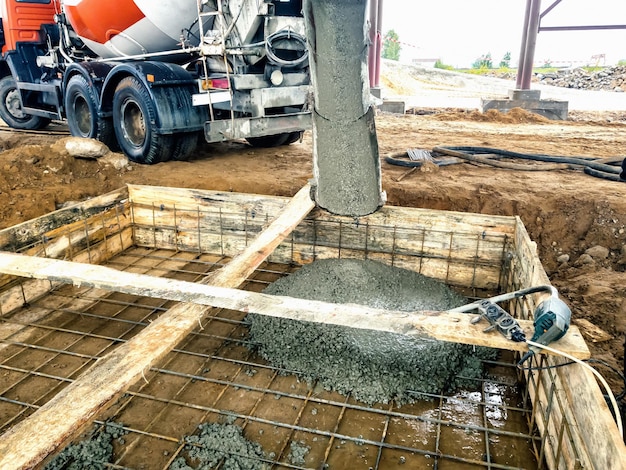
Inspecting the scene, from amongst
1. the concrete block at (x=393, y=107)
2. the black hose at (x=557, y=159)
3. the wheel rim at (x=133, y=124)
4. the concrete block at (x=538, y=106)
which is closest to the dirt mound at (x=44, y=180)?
the wheel rim at (x=133, y=124)

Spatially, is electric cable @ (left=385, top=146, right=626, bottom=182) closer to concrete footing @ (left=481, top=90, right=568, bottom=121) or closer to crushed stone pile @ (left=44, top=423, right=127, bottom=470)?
crushed stone pile @ (left=44, top=423, right=127, bottom=470)

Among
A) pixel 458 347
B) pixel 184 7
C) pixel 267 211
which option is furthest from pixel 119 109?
pixel 458 347

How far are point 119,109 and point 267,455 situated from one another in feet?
15.8

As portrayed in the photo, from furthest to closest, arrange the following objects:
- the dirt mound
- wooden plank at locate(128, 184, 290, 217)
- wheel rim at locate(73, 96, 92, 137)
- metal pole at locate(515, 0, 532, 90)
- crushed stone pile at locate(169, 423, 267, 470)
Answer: metal pole at locate(515, 0, 532, 90), wheel rim at locate(73, 96, 92, 137), the dirt mound, wooden plank at locate(128, 184, 290, 217), crushed stone pile at locate(169, 423, 267, 470)

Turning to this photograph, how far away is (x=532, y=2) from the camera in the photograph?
971 cm

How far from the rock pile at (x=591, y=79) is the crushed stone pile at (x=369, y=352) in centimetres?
1824

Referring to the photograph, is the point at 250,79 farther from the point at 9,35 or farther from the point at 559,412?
the point at 9,35

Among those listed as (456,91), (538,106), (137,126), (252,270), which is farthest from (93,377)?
(456,91)

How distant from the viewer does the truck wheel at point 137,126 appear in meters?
5.33

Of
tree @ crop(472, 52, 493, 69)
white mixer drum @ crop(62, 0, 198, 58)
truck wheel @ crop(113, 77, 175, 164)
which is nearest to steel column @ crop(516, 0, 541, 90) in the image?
white mixer drum @ crop(62, 0, 198, 58)

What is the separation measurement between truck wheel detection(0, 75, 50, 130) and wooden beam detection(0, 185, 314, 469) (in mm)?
7231

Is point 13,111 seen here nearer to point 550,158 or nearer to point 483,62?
point 550,158

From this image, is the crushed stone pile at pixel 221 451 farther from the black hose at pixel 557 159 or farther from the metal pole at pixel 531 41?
the metal pole at pixel 531 41

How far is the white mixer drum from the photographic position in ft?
17.7
